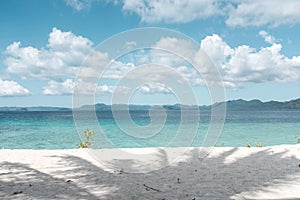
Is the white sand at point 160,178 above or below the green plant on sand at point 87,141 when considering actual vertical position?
below

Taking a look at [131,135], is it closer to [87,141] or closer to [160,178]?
[87,141]

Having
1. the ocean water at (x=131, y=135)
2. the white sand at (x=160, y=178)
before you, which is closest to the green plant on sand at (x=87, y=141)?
the ocean water at (x=131, y=135)

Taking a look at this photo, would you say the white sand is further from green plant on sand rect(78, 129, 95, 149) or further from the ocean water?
the ocean water

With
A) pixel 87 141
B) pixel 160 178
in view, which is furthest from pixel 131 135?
pixel 160 178

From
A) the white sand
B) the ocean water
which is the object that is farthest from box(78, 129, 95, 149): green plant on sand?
the white sand

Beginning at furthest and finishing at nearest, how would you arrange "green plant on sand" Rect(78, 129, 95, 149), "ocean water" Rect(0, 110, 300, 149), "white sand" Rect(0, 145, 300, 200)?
"ocean water" Rect(0, 110, 300, 149)
"green plant on sand" Rect(78, 129, 95, 149)
"white sand" Rect(0, 145, 300, 200)

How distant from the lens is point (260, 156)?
8.55m

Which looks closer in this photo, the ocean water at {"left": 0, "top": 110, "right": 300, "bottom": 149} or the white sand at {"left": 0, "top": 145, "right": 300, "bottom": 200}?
the white sand at {"left": 0, "top": 145, "right": 300, "bottom": 200}

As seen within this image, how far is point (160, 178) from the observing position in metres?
6.08

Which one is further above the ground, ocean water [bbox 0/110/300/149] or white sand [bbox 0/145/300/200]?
white sand [bbox 0/145/300/200]

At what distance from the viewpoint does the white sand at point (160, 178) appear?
16.1 ft

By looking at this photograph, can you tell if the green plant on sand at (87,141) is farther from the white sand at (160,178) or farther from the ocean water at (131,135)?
the white sand at (160,178)

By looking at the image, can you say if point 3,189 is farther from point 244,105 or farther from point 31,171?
point 244,105

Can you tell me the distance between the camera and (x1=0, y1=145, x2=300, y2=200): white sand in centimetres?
491
